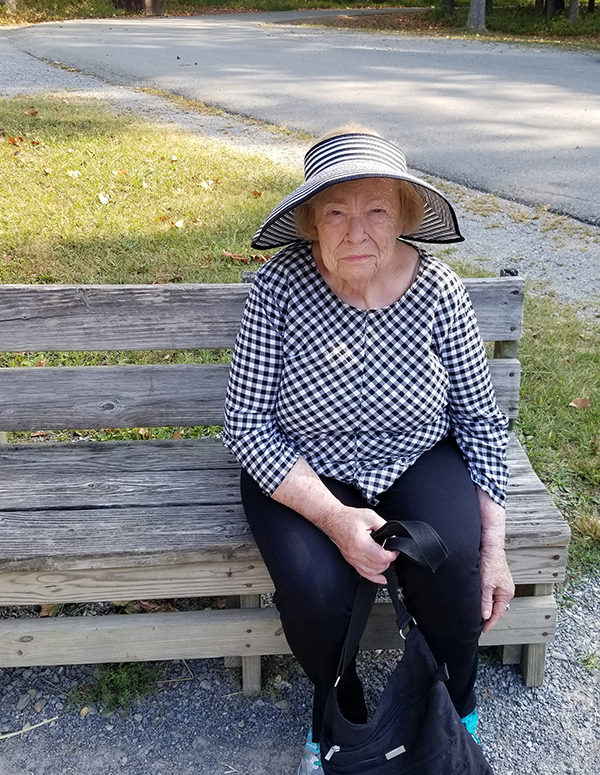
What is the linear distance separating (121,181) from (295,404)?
4025mm

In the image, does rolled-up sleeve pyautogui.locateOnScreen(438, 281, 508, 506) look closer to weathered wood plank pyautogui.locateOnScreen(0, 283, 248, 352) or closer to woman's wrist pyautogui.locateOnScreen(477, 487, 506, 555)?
woman's wrist pyautogui.locateOnScreen(477, 487, 506, 555)

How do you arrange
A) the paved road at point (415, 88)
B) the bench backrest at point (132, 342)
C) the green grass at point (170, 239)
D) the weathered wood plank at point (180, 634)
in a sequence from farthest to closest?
1. the paved road at point (415, 88)
2. the green grass at point (170, 239)
3. the bench backrest at point (132, 342)
4. the weathered wood plank at point (180, 634)

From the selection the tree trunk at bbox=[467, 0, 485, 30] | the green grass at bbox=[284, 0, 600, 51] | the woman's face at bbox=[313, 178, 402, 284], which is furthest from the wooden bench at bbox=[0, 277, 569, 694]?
the tree trunk at bbox=[467, 0, 485, 30]

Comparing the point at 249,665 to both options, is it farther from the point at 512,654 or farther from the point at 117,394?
the point at 117,394

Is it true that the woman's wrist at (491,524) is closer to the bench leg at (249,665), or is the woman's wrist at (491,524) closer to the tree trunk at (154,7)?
the bench leg at (249,665)

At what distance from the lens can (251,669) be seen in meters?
2.37

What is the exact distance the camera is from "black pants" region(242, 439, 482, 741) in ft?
6.44

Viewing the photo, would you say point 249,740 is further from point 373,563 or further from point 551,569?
point 551,569

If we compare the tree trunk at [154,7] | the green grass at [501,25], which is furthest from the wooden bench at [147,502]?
the tree trunk at [154,7]

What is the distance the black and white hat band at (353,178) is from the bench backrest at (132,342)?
338mm

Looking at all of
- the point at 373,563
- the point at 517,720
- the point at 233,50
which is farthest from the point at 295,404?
the point at 233,50

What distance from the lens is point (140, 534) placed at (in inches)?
86.2

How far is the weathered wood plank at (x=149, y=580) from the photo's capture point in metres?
2.17

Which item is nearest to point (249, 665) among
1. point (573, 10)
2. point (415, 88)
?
point (415, 88)
